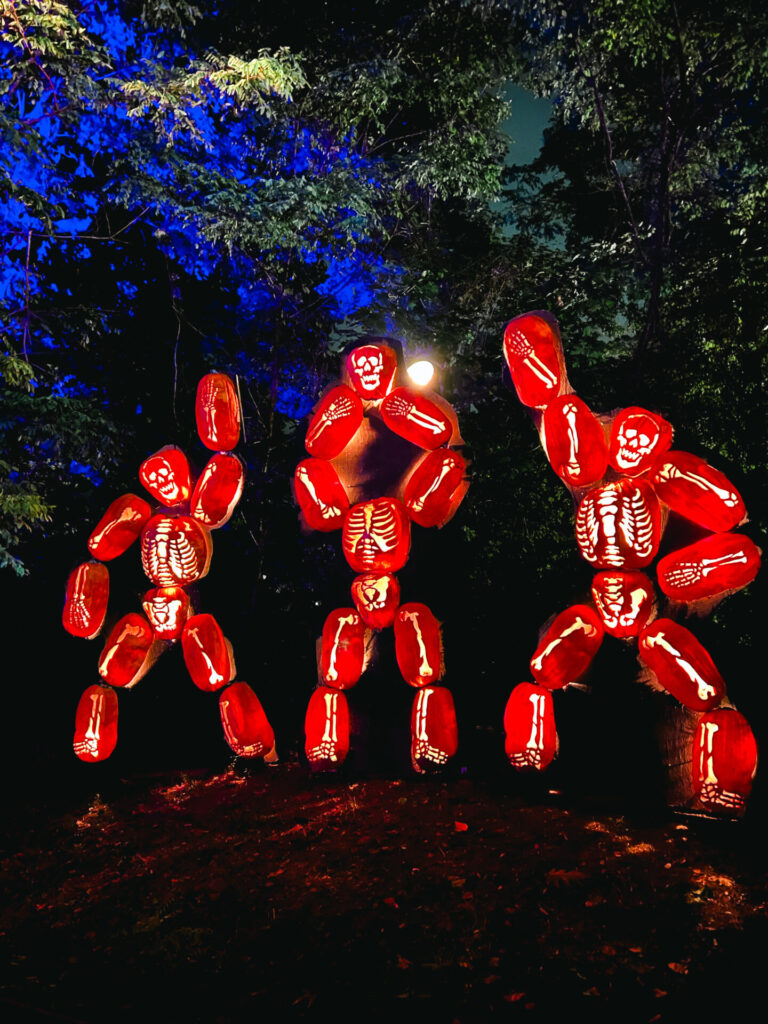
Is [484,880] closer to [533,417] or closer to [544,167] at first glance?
[533,417]

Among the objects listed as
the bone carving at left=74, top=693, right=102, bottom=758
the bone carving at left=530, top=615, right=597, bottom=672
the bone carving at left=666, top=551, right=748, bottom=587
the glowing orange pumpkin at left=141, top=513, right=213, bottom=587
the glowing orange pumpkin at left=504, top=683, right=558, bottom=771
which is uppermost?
the glowing orange pumpkin at left=141, top=513, right=213, bottom=587

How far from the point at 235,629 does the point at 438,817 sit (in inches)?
211

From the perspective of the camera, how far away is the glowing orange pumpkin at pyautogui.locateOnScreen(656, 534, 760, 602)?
232 inches

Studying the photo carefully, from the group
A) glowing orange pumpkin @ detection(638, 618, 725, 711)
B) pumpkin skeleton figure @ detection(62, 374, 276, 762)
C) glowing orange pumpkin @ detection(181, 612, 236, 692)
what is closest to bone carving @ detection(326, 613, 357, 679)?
pumpkin skeleton figure @ detection(62, 374, 276, 762)

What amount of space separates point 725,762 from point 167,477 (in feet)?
19.4

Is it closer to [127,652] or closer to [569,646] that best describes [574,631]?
[569,646]

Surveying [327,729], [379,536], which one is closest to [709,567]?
[379,536]

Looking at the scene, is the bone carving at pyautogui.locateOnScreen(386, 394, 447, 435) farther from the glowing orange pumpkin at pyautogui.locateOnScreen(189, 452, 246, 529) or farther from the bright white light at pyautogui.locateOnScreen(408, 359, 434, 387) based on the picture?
the glowing orange pumpkin at pyautogui.locateOnScreen(189, 452, 246, 529)

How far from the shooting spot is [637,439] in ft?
20.6

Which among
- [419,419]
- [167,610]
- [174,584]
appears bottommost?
[167,610]

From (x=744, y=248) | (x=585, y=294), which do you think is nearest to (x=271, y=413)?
(x=585, y=294)

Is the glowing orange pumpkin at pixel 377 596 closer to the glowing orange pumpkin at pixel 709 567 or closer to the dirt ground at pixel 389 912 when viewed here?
the dirt ground at pixel 389 912

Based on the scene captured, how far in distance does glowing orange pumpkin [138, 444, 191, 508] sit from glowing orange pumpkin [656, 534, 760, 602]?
489cm

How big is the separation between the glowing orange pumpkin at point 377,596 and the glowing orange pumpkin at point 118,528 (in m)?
2.78
